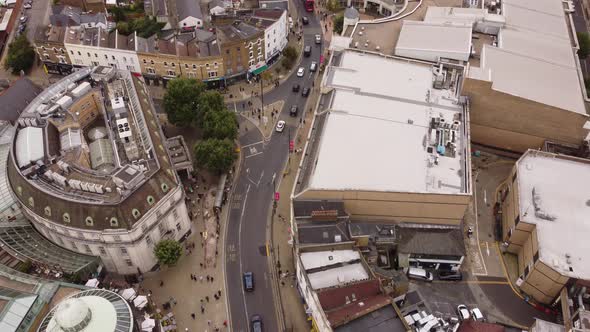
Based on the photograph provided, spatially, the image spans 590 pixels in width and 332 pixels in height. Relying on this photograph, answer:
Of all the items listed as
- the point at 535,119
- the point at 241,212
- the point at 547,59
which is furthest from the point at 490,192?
the point at 241,212

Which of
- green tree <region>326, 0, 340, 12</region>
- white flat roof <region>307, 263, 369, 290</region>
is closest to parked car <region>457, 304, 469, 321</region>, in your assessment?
white flat roof <region>307, 263, 369, 290</region>

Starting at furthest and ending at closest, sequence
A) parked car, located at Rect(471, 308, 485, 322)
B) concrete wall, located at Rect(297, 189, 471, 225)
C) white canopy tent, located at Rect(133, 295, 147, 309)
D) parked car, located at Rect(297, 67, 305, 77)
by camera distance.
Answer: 1. parked car, located at Rect(297, 67, 305, 77)
2. concrete wall, located at Rect(297, 189, 471, 225)
3. parked car, located at Rect(471, 308, 485, 322)
4. white canopy tent, located at Rect(133, 295, 147, 309)

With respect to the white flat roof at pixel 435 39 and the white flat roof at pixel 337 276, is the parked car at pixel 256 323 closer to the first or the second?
the white flat roof at pixel 337 276

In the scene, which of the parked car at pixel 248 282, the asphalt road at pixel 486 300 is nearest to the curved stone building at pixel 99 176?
the parked car at pixel 248 282

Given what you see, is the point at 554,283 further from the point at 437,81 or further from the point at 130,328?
the point at 130,328

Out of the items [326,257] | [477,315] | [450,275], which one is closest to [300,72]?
[326,257]

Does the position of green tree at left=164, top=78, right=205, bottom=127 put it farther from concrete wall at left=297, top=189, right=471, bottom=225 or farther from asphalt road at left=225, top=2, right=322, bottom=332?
concrete wall at left=297, top=189, right=471, bottom=225
